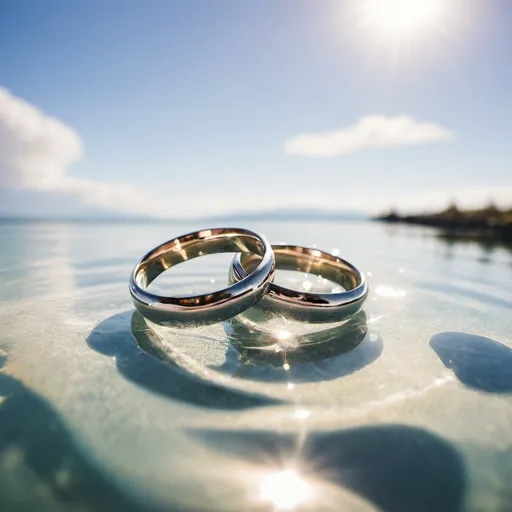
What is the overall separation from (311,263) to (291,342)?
218 cm

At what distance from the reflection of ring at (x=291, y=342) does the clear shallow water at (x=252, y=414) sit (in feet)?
0.07

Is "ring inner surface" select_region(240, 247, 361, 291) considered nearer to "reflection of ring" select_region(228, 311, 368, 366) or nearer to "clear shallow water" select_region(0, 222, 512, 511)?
"clear shallow water" select_region(0, 222, 512, 511)

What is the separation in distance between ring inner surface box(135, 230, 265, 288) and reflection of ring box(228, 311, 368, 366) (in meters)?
1.14

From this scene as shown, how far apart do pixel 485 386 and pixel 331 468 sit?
4.04 feet

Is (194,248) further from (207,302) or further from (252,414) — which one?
(252,414)

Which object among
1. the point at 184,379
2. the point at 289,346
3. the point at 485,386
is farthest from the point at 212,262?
the point at 485,386

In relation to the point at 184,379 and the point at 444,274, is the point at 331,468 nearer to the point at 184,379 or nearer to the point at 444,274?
the point at 184,379

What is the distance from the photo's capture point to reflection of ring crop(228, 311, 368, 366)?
237 cm

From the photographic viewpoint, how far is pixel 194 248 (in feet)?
14.0

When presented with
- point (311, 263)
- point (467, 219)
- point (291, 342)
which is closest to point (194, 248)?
point (311, 263)

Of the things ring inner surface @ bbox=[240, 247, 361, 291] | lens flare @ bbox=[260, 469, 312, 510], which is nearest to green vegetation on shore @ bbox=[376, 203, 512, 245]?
ring inner surface @ bbox=[240, 247, 361, 291]

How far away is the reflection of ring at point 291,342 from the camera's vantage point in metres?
2.37

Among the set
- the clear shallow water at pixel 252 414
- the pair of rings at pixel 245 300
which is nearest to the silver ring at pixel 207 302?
the pair of rings at pixel 245 300

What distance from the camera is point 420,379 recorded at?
6.93 ft
